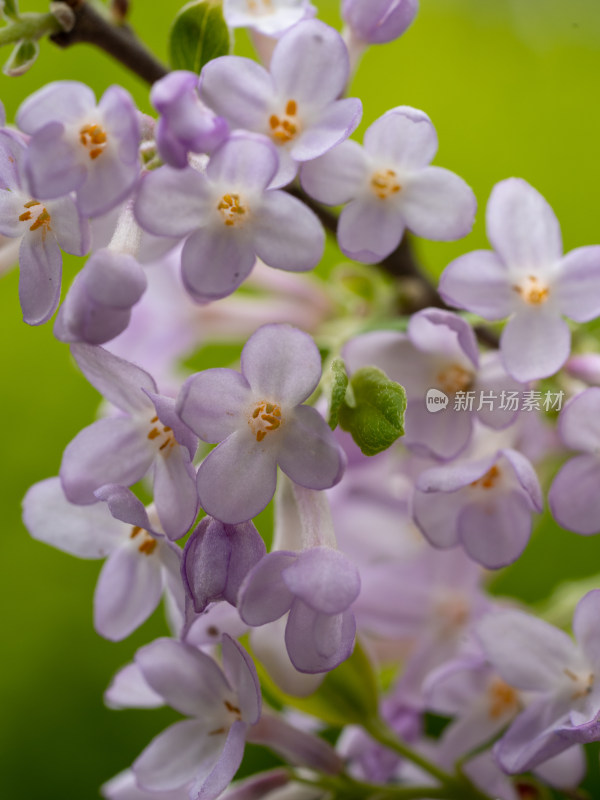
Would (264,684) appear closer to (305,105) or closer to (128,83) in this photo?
(305,105)

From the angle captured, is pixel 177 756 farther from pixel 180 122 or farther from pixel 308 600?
pixel 180 122

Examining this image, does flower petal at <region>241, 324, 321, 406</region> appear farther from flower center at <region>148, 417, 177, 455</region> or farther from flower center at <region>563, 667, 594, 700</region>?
flower center at <region>563, 667, 594, 700</region>

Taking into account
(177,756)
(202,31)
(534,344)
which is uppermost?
(202,31)

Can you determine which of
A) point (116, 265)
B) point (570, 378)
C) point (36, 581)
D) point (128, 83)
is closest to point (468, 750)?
point (570, 378)

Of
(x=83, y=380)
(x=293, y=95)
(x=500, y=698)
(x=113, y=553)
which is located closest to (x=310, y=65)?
(x=293, y=95)

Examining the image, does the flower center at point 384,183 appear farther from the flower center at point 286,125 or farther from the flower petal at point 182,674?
the flower petal at point 182,674

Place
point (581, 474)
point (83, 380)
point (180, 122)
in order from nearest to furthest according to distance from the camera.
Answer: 1. point (180, 122)
2. point (581, 474)
3. point (83, 380)

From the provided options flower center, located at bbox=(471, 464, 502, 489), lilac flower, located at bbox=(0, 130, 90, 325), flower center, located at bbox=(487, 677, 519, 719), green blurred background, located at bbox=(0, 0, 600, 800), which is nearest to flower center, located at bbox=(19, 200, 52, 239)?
lilac flower, located at bbox=(0, 130, 90, 325)

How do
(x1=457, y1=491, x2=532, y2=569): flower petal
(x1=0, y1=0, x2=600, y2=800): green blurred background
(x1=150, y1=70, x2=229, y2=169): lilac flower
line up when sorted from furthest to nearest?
(x1=0, y1=0, x2=600, y2=800): green blurred background → (x1=457, y1=491, x2=532, y2=569): flower petal → (x1=150, y1=70, x2=229, y2=169): lilac flower
